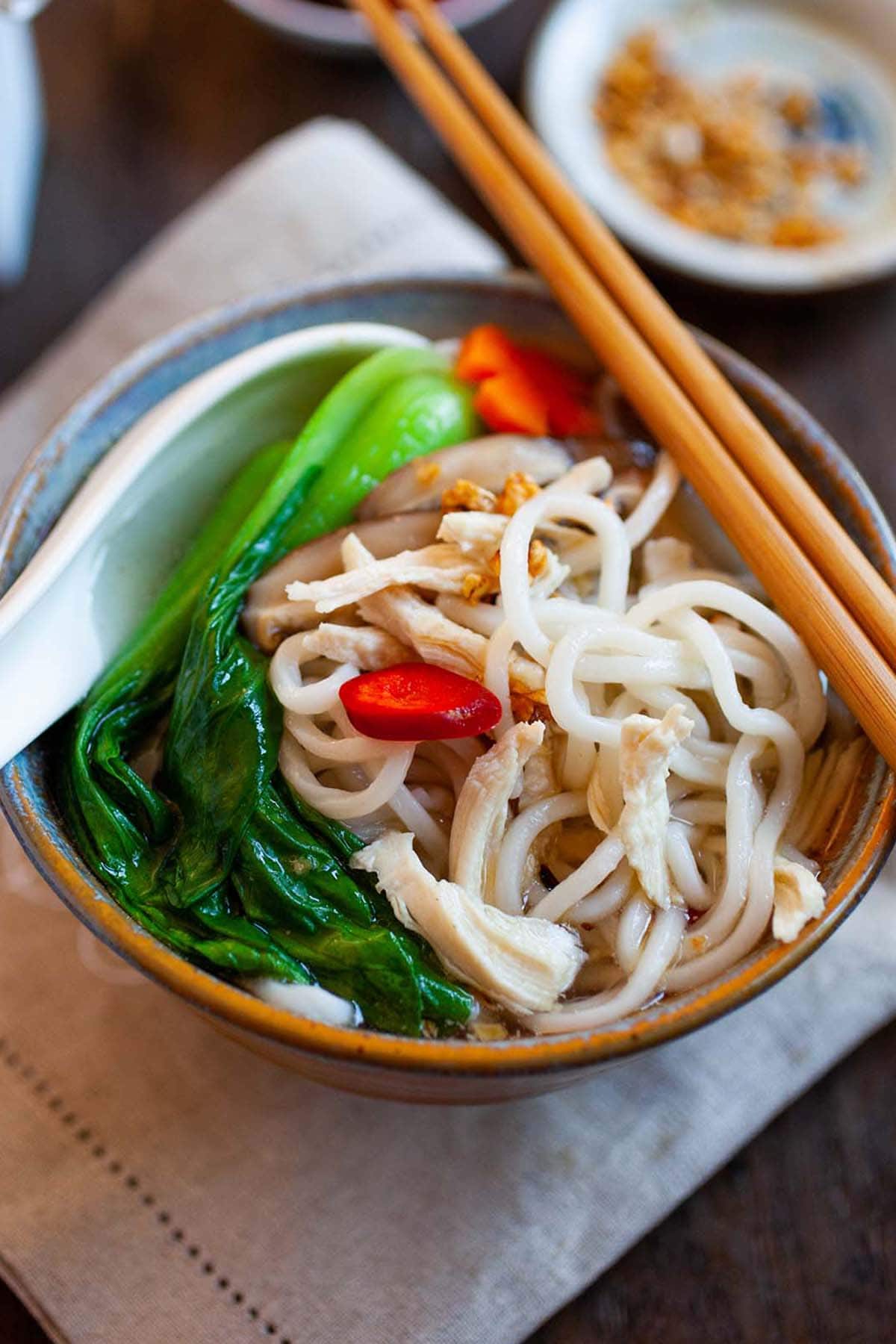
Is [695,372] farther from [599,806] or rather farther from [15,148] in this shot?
[15,148]

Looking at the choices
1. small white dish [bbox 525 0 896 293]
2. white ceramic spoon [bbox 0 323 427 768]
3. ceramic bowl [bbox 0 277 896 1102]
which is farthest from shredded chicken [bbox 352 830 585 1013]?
small white dish [bbox 525 0 896 293]

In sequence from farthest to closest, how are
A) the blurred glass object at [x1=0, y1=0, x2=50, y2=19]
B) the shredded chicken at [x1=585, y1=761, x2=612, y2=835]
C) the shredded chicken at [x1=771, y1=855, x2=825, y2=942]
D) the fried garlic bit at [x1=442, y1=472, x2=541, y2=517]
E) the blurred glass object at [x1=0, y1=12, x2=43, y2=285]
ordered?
the blurred glass object at [x1=0, y1=12, x2=43, y2=285] < the blurred glass object at [x1=0, y1=0, x2=50, y2=19] < the fried garlic bit at [x1=442, y1=472, x2=541, y2=517] < the shredded chicken at [x1=585, y1=761, x2=612, y2=835] < the shredded chicken at [x1=771, y1=855, x2=825, y2=942]

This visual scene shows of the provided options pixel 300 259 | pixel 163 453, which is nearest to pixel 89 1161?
pixel 163 453

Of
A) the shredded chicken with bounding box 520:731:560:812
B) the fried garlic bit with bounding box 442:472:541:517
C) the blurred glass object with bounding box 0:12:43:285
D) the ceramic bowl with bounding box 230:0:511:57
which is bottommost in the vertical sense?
the shredded chicken with bounding box 520:731:560:812

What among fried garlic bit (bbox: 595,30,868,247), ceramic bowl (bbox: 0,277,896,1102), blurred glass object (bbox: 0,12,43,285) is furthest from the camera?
fried garlic bit (bbox: 595,30,868,247)

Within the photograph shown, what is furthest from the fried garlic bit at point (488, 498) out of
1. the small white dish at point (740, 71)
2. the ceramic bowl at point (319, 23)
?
the ceramic bowl at point (319, 23)

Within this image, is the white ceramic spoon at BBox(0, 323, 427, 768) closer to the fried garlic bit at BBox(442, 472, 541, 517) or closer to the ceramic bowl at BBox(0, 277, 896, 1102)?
the ceramic bowl at BBox(0, 277, 896, 1102)

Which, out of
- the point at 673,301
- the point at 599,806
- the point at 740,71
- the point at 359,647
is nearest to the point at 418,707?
the point at 359,647

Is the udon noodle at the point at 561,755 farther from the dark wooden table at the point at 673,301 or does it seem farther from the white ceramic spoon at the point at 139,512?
the dark wooden table at the point at 673,301
